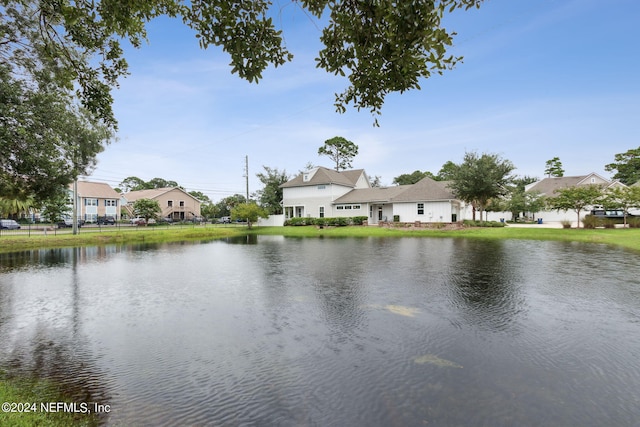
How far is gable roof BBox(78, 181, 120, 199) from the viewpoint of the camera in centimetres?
5406

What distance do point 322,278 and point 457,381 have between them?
7554 millimetres

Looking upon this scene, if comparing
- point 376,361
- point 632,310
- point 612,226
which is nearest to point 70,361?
point 376,361

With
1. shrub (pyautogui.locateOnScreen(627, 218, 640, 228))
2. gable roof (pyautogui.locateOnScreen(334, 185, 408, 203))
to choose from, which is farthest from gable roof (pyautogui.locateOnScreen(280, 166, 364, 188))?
shrub (pyautogui.locateOnScreen(627, 218, 640, 228))

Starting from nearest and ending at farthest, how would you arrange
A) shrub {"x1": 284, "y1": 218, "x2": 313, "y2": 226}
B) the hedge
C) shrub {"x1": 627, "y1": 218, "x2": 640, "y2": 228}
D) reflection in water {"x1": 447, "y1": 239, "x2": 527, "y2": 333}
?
reflection in water {"x1": 447, "y1": 239, "x2": 527, "y2": 333} < shrub {"x1": 627, "y1": 218, "x2": 640, "y2": 228} < the hedge < shrub {"x1": 284, "y1": 218, "x2": 313, "y2": 226}

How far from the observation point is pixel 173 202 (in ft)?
202

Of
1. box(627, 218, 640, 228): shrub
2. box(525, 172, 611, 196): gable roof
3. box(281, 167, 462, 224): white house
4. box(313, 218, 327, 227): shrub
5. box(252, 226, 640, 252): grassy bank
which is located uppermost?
box(525, 172, 611, 196): gable roof

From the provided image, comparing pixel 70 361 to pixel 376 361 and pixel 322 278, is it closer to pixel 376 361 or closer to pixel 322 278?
pixel 376 361

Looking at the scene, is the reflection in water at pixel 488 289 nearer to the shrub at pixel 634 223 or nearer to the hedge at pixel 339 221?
the hedge at pixel 339 221

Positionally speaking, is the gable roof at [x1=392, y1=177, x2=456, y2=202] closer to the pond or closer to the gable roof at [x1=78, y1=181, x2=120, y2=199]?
the pond

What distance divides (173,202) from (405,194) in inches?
1776

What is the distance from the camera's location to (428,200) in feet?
121

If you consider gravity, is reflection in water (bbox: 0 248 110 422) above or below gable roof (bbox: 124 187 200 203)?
below

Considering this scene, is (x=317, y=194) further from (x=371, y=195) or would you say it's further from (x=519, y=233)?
(x=519, y=233)

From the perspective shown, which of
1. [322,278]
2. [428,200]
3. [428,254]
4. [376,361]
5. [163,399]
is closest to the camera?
[163,399]
